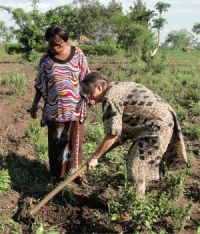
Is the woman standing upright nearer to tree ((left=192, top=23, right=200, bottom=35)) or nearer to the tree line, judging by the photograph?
the tree line

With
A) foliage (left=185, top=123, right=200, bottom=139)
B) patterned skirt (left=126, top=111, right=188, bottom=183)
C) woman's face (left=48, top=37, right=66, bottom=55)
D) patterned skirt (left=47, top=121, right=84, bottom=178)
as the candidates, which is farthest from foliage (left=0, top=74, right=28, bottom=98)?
patterned skirt (left=126, top=111, right=188, bottom=183)

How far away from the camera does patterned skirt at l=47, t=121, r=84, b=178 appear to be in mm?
3691

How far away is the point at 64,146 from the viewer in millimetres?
3764

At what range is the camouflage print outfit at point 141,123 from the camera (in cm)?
273

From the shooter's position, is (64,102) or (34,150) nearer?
(64,102)

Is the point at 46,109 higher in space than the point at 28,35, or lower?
lower

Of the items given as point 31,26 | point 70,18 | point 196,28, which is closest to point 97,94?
point 31,26

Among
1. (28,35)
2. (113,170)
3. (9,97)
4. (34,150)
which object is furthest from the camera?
(28,35)

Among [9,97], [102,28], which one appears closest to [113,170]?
[9,97]

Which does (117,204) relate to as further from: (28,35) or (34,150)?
(28,35)

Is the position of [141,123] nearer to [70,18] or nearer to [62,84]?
[62,84]

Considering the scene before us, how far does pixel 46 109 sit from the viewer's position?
3.68 meters

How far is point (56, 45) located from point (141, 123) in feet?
3.63

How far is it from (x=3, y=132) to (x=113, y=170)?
6.57ft
